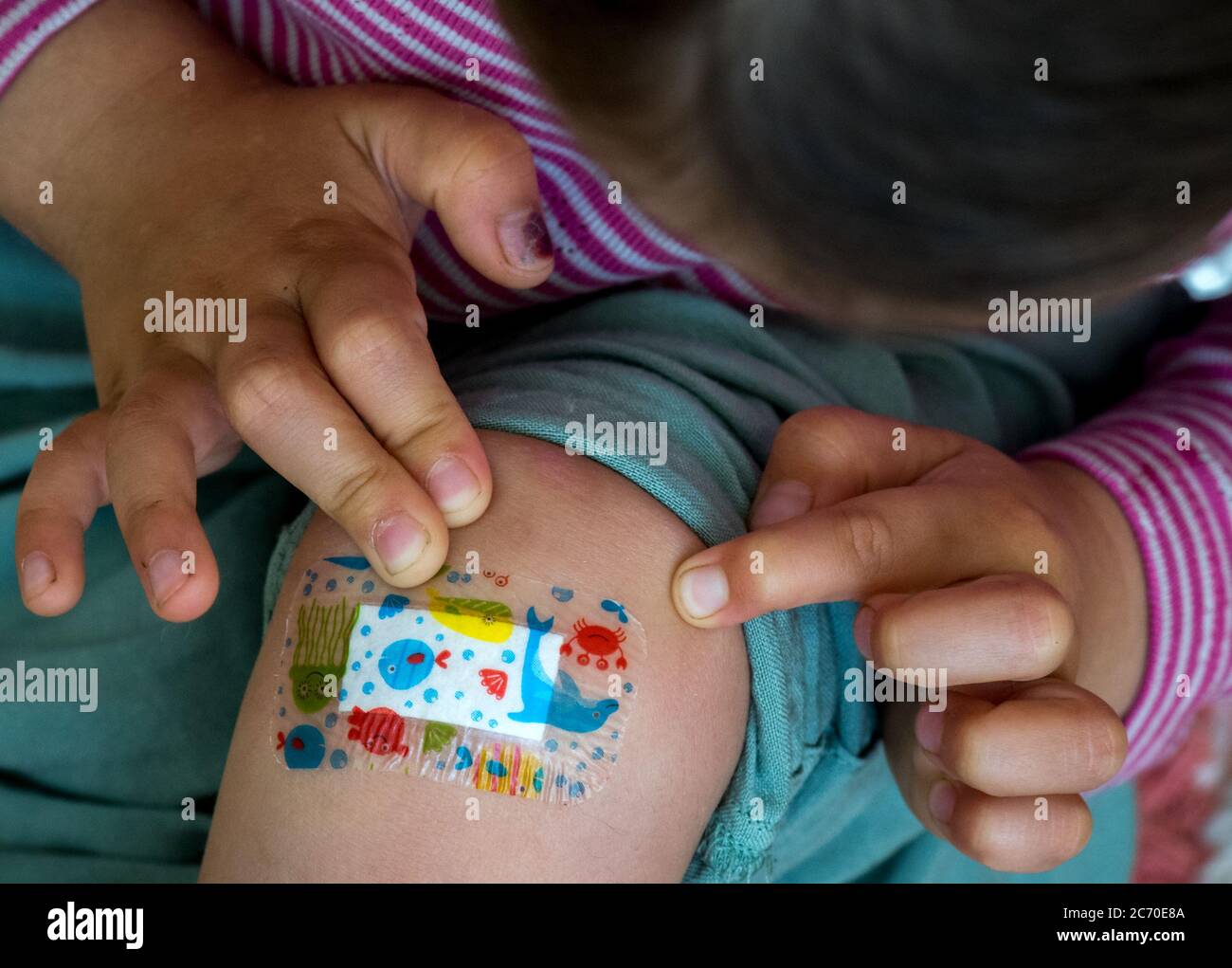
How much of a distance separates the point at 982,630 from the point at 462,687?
0.31 meters

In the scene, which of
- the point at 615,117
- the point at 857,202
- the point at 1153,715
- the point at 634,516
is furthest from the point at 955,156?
the point at 1153,715

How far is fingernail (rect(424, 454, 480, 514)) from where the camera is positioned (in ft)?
1.98

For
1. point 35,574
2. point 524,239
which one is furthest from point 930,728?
point 35,574

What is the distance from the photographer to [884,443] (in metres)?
0.77

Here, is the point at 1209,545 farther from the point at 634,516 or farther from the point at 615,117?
the point at 615,117

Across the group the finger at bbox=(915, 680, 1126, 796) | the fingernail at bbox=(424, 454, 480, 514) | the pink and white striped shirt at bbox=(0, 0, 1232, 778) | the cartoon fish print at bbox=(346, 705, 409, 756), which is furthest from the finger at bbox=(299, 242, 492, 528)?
the finger at bbox=(915, 680, 1126, 796)

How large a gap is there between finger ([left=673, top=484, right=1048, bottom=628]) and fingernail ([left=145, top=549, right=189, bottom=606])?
288 mm

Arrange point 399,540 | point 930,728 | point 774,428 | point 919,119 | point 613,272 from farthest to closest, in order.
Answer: point 613,272 → point 774,428 → point 930,728 → point 399,540 → point 919,119

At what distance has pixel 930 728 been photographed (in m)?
0.68

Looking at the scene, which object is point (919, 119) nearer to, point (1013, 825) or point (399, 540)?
point (399, 540)

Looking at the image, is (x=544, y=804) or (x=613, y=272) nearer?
(x=544, y=804)

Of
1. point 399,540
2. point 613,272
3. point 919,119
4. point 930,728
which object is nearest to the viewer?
point 919,119
